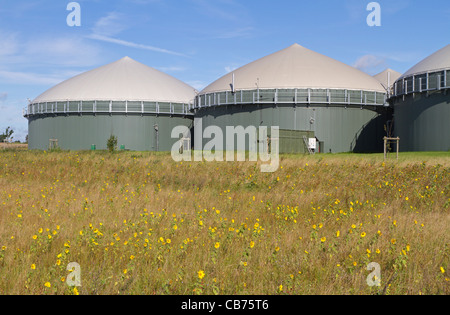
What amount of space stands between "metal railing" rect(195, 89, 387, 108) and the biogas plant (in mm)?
93

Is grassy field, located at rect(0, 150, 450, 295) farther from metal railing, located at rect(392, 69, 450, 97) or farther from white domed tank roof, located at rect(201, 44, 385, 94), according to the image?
white domed tank roof, located at rect(201, 44, 385, 94)

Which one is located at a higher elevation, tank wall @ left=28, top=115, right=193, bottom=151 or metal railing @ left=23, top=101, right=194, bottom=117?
metal railing @ left=23, top=101, right=194, bottom=117

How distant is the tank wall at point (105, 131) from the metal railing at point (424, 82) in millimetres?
27007

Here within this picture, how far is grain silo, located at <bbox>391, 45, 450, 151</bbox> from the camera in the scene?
35844 millimetres

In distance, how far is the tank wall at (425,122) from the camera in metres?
35.8

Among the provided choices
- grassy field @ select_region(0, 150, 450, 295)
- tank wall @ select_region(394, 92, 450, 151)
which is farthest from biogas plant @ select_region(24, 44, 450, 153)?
grassy field @ select_region(0, 150, 450, 295)

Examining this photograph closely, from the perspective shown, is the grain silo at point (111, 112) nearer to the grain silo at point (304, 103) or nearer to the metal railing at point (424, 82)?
the grain silo at point (304, 103)

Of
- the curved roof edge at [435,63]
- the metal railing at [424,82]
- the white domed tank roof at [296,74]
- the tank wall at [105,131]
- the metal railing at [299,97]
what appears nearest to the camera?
the metal railing at [424,82]

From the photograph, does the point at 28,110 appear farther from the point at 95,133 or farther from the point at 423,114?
the point at 423,114

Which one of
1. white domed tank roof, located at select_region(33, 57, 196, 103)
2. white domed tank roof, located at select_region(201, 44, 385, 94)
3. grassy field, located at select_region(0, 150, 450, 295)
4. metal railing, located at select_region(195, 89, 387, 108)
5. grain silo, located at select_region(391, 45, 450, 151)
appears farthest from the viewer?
white domed tank roof, located at select_region(33, 57, 196, 103)

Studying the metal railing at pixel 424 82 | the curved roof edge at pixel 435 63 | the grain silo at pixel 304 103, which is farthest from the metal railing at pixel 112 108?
the curved roof edge at pixel 435 63

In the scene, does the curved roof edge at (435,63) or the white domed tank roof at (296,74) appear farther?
the white domed tank roof at (296,74)

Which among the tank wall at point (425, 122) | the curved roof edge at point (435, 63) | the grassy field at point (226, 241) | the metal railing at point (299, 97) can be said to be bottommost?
the grassy field at point (226, 241)
